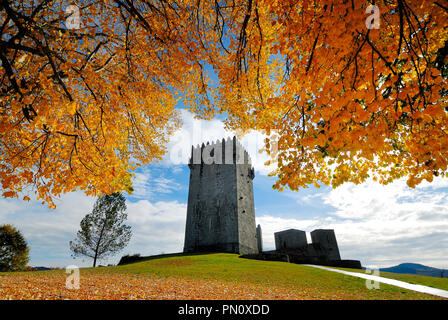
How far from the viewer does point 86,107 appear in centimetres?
1031

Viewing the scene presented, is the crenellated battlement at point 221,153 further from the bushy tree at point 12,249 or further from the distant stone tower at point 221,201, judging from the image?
the bushy tree at point 12,249

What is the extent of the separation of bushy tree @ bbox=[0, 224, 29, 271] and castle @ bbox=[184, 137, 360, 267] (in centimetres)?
2059

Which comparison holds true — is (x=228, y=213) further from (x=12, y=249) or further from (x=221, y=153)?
(x=12, y=249)

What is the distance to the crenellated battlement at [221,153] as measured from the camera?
107ft

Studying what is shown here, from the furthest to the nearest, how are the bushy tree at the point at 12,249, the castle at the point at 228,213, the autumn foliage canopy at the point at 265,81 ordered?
the castle at the point at 228,213 < the bushy tree at the point at 12,249 < the autumn foliage canopy at the point at 265,81

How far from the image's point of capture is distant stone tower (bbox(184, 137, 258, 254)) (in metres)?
27.9

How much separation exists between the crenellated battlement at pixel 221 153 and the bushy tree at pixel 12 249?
80.6 ft

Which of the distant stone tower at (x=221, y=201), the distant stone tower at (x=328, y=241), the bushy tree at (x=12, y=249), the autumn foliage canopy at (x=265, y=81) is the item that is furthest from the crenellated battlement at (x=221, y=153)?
the bushy tree at (x=12, y=249)

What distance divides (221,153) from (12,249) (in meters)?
30.1

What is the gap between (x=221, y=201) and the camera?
98.1 ft

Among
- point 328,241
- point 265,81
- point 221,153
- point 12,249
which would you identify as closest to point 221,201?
point 221,153

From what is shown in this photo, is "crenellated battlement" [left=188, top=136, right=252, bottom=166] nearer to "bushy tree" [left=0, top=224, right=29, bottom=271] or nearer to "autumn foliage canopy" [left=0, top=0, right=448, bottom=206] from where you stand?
"autumn foliage canopy" [left=0, top=0, right=448, bottom=206]

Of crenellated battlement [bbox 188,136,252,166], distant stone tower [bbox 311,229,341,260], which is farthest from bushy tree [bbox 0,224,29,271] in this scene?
distant stone tower [bbox 311,229,341,260]

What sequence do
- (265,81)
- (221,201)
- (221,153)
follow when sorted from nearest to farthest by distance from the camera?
(265,81), (221,201), (221,153)
